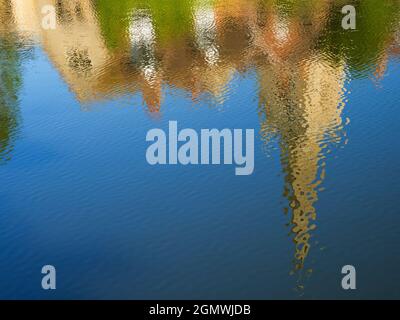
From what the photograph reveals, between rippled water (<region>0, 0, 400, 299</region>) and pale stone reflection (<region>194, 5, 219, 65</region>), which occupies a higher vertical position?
pale stone reflection (<region>194, 5, 219, 65</region>)

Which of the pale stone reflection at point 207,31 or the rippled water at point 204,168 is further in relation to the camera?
the pale stone reflection at point 207,31

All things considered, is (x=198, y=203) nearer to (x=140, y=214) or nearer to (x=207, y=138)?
(x=140, y=214)

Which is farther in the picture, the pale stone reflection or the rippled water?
the pale stone reflection

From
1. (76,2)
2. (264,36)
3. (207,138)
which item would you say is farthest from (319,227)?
(76,2)

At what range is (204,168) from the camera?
39094mm

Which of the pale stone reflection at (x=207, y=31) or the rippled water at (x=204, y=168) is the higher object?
the pale stone reflection at (x=207, y=31)

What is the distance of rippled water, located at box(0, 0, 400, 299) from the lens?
2908 centimetres

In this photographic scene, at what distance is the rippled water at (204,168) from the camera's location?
95.4 ft

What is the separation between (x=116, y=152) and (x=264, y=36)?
34263 mm

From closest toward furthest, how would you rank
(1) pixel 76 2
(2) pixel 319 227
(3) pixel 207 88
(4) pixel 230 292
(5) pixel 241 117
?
1. (4) pixel 230 292
2. (2) pixel 319 227
3. (5) pixel 241 117
4. (3) pixel 207 88
5. (1) pixel 76 2

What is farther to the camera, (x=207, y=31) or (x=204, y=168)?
(x=207, y=31)

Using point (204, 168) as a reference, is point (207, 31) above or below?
above

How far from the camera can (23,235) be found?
3281 centimetres

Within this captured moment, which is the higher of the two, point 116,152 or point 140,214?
point 116,152
